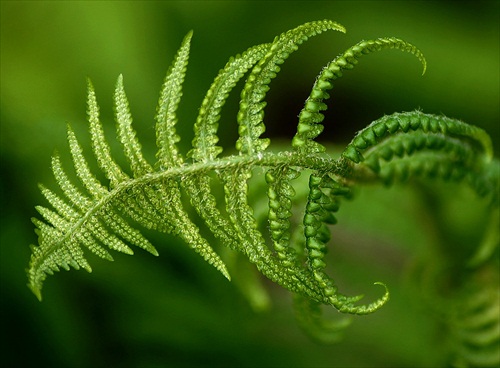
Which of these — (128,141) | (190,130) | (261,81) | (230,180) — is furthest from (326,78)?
(190,130)

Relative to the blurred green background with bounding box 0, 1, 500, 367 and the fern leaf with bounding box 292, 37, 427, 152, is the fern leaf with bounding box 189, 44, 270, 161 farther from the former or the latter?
the blurred green background with bounding box 0, 1, 500, 367

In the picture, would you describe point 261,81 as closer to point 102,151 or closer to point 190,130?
point 102,151

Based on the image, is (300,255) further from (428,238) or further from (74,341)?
(74,341)

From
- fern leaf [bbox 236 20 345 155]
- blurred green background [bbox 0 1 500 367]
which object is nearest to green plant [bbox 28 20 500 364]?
fern leaf [bbox 236 20 345 155]

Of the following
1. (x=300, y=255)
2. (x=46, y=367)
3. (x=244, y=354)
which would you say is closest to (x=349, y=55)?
(x=300, y=255)

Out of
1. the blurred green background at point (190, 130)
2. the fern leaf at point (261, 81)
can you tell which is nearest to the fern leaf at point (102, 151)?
the fern leaf at point (261, 81)

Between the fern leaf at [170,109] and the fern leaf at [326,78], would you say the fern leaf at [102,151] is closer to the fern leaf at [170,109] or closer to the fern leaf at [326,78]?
the fern leaf at [170,109]
